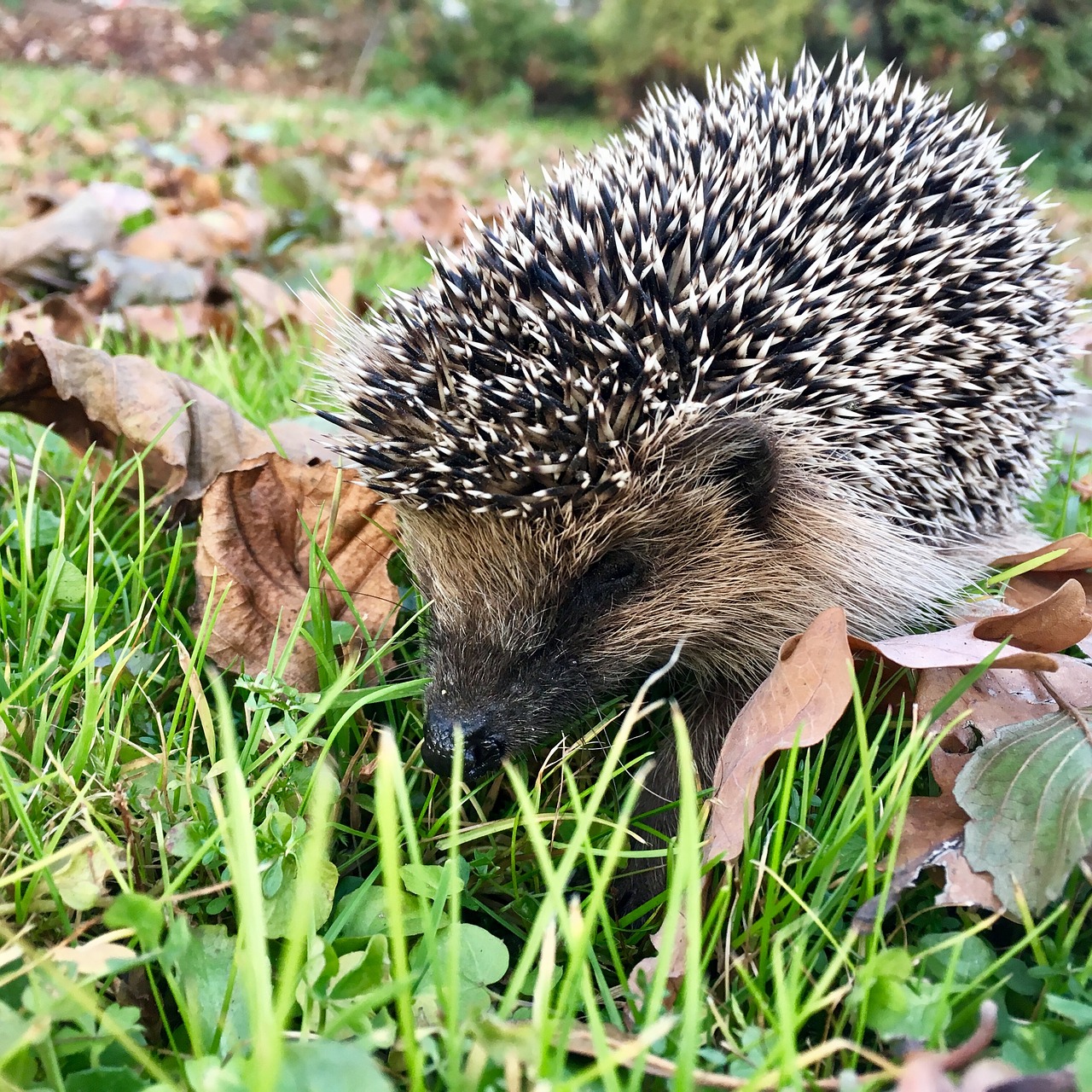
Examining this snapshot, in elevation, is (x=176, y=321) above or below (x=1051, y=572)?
above

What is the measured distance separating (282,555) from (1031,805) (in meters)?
1.46

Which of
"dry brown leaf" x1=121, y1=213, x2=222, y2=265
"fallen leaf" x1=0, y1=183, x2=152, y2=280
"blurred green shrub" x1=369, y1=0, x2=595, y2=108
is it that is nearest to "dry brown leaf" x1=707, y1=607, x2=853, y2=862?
"dry brown leaf" x1=121, y1=213, x2=222, y2=265

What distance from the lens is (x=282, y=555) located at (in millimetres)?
1979

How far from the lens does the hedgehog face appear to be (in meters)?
1.77

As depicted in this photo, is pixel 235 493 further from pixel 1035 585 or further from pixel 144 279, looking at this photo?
pixel 144 279

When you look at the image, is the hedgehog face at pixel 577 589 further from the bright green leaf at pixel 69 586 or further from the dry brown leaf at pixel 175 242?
the dry brown leaf at pixel 175 242

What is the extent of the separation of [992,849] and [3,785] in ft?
4.45

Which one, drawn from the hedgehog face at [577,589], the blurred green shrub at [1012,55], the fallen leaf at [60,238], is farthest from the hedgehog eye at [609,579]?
the blurred green shrub at [1012,55]

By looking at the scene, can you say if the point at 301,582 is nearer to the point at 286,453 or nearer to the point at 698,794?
the point at 286,453

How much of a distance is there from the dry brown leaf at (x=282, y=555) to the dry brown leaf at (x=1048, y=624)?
3.77 feet

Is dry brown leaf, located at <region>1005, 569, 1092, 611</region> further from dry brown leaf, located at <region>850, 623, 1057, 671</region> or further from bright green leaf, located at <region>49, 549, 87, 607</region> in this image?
bright green leaf, located at <region>49, 549, 87, 607</region>

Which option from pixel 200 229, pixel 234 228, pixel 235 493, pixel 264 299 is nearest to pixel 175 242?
pixel 200 229

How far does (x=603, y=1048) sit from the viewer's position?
3.03ft

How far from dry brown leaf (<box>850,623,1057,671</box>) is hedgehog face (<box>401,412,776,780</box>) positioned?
0.42 metres
